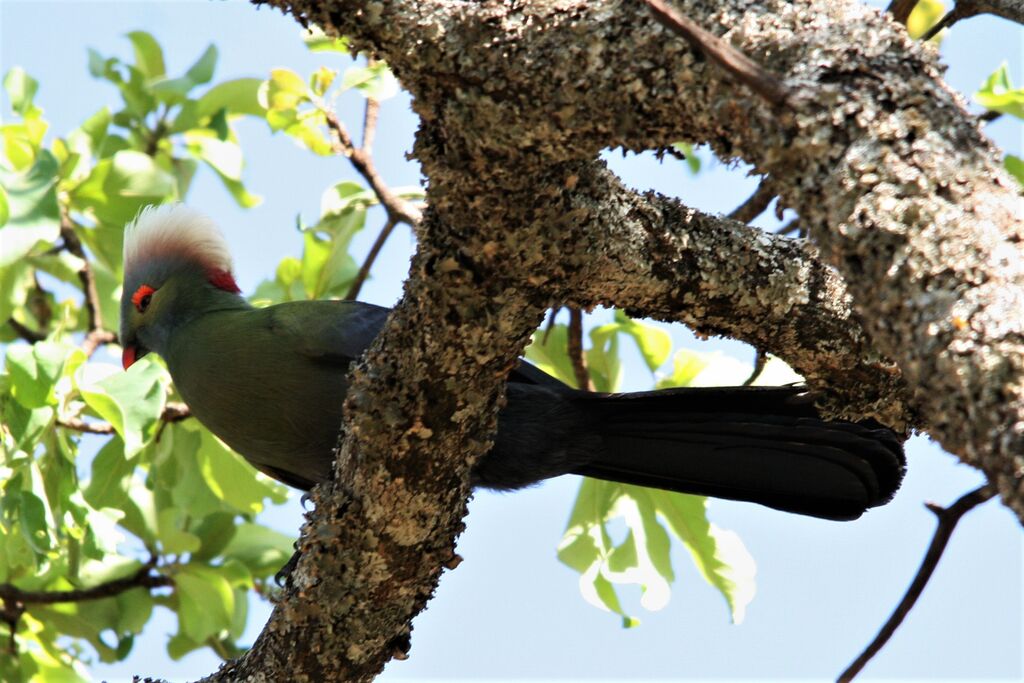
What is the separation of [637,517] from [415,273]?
177 centimetres

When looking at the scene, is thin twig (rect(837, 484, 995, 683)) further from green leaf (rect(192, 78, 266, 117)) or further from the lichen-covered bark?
green leaf (rect(192, 78, 266, 117))

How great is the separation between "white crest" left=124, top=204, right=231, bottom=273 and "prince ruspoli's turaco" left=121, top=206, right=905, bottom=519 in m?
0.27

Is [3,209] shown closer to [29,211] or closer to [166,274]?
[29,211]

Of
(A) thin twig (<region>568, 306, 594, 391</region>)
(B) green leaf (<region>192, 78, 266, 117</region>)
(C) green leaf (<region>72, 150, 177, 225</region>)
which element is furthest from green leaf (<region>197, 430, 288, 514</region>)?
(B) green leaf (<region>192, 78, 266, 117</region>)

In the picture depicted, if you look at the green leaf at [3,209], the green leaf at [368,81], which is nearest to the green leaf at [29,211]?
the green leaf at [3,209]

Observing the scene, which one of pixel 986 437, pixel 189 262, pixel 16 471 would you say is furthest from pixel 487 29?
pixel 189 262

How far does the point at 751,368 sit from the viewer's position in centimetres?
332

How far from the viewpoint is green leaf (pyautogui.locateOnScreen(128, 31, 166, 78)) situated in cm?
447

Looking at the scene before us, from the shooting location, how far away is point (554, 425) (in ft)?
9.59

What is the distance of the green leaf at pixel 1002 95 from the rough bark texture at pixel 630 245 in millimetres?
1335

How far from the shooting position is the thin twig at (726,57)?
4.10ft

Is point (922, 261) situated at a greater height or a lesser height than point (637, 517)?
lesser

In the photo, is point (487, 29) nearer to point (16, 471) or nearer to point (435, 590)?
point (435, 590)

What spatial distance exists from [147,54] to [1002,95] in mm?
3317
